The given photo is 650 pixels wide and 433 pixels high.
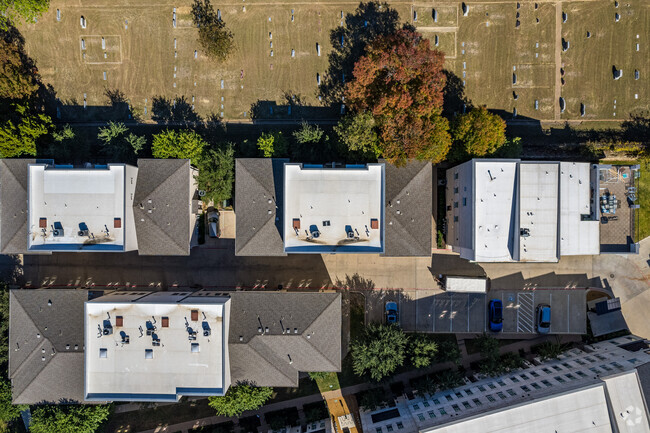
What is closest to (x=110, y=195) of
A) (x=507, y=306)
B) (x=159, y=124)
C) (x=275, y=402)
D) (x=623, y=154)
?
(x=159, y=124)

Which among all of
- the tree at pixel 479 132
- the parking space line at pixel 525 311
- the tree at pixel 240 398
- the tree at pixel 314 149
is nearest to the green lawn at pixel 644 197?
the parking space line at pixel 525 311

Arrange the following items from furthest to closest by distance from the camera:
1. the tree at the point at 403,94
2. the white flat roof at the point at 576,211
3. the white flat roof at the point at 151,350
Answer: the white flat roof at the point at 576,211
the white flat roof at the point at 151,350
the tree at the point at 403,94

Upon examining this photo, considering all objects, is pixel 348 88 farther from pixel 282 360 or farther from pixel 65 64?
pixel 65 64

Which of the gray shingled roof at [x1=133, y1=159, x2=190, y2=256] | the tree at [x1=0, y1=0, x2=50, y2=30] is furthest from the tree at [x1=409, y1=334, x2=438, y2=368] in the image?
the tree at [x1=0, y1=0, x2=50, y2=30]

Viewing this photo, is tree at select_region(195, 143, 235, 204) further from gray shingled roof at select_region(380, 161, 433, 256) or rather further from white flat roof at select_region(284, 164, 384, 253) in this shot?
gray shingled roof at select_region(380, 161, 433, 256)

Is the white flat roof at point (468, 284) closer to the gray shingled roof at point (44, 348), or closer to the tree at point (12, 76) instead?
the gray shingled roof at point (44, 348)

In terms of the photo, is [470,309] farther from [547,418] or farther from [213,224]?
[213,224]
